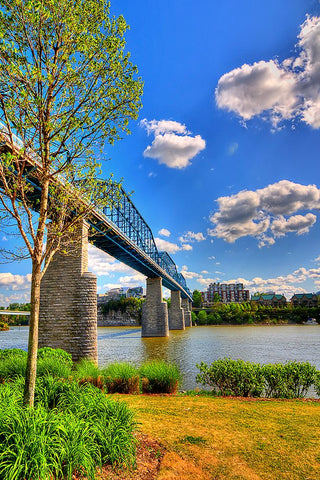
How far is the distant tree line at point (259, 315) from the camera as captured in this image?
11225cm

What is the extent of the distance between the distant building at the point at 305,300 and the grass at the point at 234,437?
170 m

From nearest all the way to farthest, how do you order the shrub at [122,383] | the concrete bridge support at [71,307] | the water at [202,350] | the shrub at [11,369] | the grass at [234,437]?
the grass at [234,437] → the shrub at [122,383] → the shrub at [11,369] → the concrete bridge support at [71,307] → the water at [202,350]

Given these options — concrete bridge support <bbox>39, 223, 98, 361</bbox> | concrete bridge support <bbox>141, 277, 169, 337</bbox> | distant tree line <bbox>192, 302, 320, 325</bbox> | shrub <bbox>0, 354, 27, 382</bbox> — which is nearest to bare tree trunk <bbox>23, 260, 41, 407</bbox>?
shrub <bbox>0, 354, 27, 382</bbox>

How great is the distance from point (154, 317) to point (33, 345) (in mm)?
57416

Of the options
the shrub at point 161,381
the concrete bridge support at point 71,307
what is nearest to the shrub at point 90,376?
the shrub at point 161,381

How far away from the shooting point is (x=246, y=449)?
5793 millimetres

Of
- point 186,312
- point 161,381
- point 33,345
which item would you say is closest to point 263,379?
point 161,381

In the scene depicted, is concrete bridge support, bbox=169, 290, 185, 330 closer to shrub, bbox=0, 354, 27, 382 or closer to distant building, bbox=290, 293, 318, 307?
shrub, bbox=0, 354, 27, 382

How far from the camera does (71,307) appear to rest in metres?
22.9

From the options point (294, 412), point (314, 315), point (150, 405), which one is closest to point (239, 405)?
point (294, 412)

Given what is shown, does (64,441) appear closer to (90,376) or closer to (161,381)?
(90,376)

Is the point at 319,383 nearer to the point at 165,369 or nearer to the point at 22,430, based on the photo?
the point at 165,369

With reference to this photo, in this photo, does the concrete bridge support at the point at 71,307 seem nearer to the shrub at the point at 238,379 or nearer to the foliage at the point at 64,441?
the shrub at the point at 238,379

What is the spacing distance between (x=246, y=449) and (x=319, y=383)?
6.68 meters
